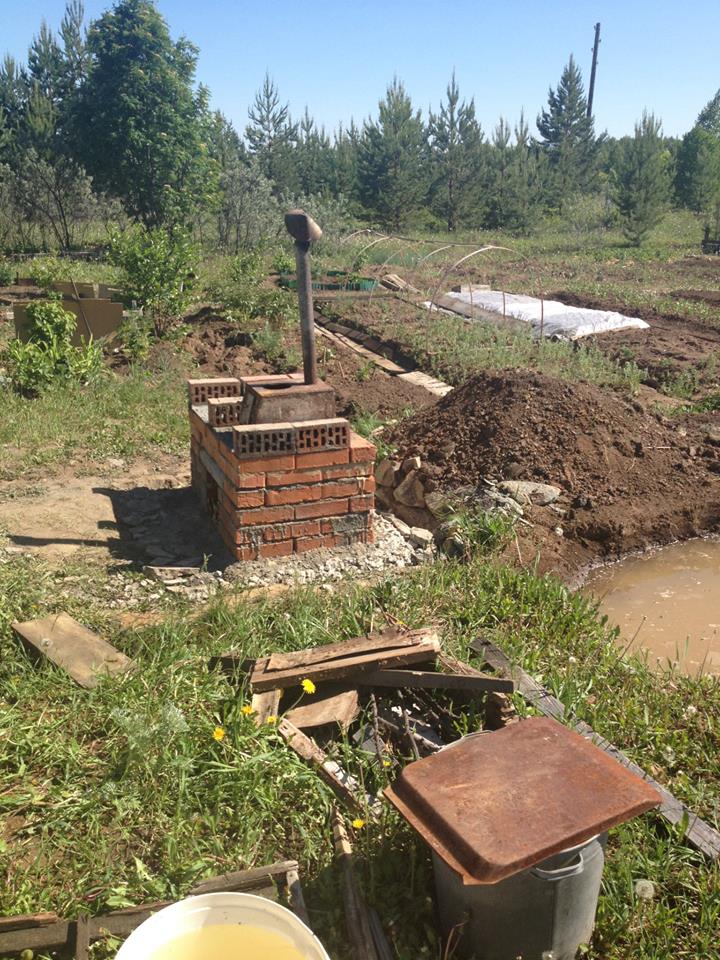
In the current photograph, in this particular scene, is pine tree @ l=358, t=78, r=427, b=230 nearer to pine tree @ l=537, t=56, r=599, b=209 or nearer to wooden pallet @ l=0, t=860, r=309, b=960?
pine tree @ l=537, t=56, r=599, b=209

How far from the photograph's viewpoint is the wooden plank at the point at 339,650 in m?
3.14

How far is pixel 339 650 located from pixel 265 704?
0.38m

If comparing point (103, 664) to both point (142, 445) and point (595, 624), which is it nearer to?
point (595, 624)

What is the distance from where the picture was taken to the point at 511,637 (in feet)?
12.2

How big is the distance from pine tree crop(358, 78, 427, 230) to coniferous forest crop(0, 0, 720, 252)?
6cm

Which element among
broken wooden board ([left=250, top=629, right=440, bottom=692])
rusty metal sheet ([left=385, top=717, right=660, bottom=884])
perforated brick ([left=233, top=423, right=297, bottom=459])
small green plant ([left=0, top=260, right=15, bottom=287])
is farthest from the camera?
small green plant ([left=0, top=260, right=15, bottom=287])

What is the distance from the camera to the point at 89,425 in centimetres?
704

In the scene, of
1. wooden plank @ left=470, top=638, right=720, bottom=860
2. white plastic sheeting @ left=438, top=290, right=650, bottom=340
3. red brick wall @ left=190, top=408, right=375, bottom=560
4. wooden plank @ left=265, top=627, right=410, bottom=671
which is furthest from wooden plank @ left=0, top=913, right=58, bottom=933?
white plastic sheeting @ left=438, top=290, right=650, bottom=340

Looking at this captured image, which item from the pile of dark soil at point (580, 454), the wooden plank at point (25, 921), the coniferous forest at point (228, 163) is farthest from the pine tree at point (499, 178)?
the wooden plank at point (25, 921)

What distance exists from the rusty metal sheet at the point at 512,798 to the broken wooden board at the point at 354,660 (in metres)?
0.82

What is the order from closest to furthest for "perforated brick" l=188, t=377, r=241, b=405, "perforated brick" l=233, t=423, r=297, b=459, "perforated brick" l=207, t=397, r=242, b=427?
1. "perforated brick" l=233, t=423, r=297, b=459
2. "perforated brick" l=207, t=397, r=242, b=427
3. "perforated brick" l=188, t=377, r=241, b=405

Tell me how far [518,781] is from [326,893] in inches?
26.8

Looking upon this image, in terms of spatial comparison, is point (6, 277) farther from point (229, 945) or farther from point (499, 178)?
point (499, 178)

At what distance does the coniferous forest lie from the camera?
19.4 metres
